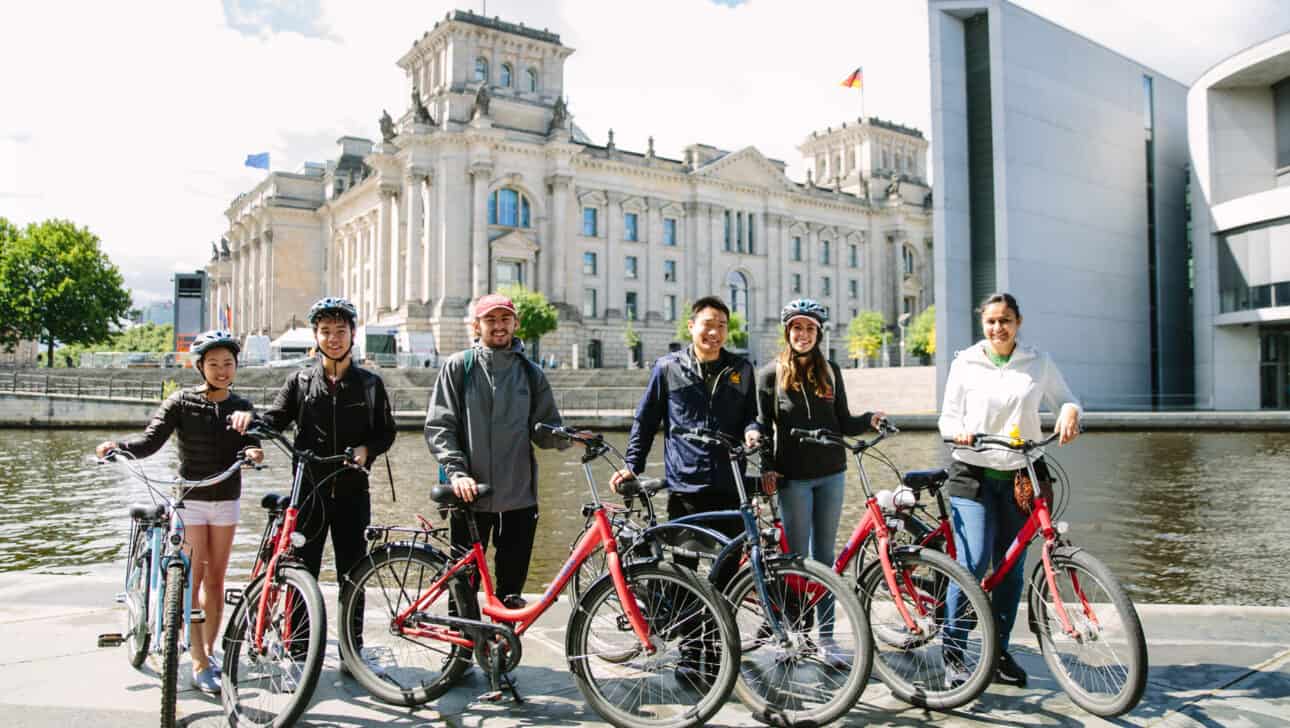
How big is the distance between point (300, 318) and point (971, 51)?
7009cm

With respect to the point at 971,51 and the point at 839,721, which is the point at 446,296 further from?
the point at 839,721

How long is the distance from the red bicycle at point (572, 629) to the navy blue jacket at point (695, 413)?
72cm

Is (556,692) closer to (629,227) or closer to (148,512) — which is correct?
(148,512)

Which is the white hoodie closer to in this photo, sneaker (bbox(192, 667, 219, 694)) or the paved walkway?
the paved walkway

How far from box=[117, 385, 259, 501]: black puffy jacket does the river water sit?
450 cm

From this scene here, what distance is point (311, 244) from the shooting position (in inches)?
3590

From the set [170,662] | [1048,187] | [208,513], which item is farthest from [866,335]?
[170,662]

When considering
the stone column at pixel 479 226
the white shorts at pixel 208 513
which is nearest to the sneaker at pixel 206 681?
the white shorts at pixel 208 513

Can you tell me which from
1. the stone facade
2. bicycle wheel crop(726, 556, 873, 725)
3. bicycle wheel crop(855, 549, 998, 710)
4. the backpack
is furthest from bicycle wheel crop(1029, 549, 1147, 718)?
the stone facade

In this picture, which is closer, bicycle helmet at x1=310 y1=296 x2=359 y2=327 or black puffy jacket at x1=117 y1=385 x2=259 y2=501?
black puffy jacket at x1=117 y1=385 x2=259 y2=501

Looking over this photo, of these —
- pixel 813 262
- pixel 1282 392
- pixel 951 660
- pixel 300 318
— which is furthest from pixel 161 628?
pixel 300 318

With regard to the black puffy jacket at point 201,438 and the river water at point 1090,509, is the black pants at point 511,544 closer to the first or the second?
the black puffy jacket at point 201,438

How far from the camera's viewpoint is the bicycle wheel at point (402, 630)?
191 inches

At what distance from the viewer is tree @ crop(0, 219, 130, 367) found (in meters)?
67.0
